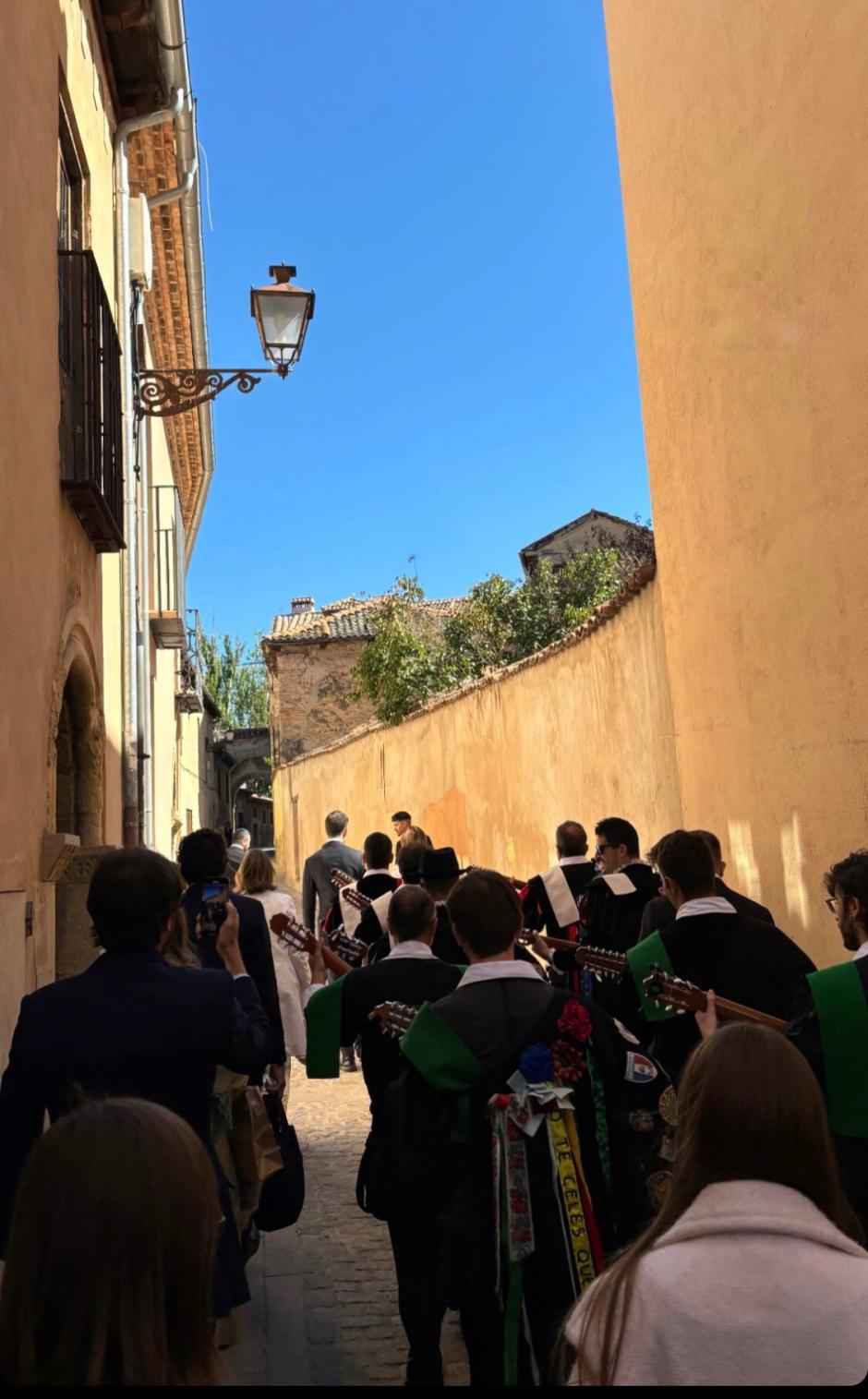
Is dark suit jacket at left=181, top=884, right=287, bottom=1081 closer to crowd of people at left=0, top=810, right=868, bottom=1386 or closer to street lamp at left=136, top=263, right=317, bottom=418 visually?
crowd of people at left=0, top=810, right=868, bottom=1386

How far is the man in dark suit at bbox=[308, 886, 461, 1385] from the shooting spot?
374 cm

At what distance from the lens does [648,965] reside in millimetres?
4270

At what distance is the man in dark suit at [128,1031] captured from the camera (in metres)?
2.80

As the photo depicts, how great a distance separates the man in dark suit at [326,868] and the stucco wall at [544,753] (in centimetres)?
243

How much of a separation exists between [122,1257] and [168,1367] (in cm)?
Result: 12

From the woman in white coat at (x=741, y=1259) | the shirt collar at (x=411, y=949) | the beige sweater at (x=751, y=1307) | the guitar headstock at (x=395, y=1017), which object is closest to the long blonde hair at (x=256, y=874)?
the shirt collar at (x=411, y=949)

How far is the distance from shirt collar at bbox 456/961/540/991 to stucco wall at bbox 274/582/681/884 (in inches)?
272

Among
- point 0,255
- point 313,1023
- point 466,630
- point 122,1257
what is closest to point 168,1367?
point 122,1257

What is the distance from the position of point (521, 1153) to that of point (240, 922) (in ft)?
5.15

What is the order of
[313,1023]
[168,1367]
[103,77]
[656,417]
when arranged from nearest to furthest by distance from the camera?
[168,1367] → [313,1023] → [103,77] → [656,417]

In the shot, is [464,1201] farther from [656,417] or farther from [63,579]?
[656,417]

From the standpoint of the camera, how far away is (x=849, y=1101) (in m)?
3.42

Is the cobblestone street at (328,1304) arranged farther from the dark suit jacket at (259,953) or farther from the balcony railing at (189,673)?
the balcony railing at (189,673)

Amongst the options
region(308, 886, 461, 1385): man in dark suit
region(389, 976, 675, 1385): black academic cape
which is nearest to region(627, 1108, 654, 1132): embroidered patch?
region(389, 976, 675, 1385): black academic cape
